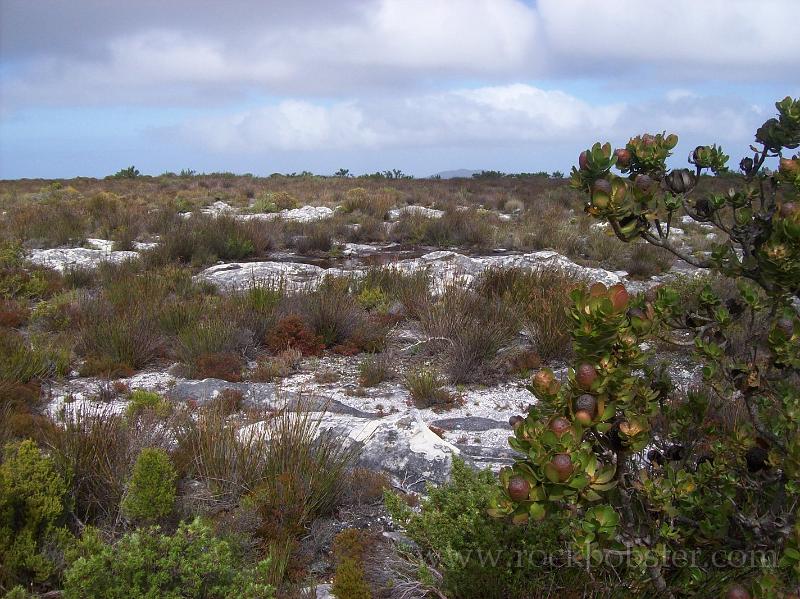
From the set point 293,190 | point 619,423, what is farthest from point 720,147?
point 293,190

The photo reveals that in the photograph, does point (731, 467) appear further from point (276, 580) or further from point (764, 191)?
point (276, 580)

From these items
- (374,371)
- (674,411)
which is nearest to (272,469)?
(674,411)

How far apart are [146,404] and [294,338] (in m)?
2.03

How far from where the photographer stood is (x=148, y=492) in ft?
9.64

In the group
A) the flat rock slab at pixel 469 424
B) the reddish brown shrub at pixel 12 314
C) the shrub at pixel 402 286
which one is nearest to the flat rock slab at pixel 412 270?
the shrub at pixel 402 286

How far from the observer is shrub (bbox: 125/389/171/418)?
421cm

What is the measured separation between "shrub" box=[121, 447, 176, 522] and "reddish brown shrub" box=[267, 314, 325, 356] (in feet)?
10.6

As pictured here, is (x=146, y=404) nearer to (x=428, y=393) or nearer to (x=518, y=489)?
(x=428, y=393)

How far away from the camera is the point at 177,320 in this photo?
663cm

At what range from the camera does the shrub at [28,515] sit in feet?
8.59

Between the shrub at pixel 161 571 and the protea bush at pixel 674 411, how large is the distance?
4.24 feet

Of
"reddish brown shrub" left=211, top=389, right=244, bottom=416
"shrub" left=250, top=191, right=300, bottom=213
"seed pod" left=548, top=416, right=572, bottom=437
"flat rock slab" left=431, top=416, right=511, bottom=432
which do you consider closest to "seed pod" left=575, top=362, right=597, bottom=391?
"seed pod" left=548, top=416, right=572, bottom=437

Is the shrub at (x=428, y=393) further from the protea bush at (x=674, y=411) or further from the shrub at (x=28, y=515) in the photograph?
the protea bush at (x=674, y=411)

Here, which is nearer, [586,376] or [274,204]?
[586,376]
